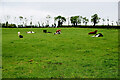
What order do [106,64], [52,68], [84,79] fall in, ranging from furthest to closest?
[106,64]
[52,68]
[84,79]

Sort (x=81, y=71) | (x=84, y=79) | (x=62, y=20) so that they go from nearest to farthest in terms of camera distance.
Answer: (x=84, y=79)
(x=81, y=71)
(x=62, y=20)

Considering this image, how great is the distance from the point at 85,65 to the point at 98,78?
7.29 feet

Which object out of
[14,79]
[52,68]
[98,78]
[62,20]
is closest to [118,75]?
[98,78]

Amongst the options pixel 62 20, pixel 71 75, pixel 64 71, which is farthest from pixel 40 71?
pixel 62 20

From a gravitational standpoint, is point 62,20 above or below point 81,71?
above

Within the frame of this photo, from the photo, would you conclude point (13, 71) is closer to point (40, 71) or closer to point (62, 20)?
point (40, 71)

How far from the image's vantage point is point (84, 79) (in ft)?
22.5

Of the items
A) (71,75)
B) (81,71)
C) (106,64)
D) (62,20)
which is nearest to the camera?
(71,75)

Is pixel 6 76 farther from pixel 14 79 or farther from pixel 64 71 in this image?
pixel 64 71

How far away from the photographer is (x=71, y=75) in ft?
24.3

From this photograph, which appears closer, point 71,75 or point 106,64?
point 71,75

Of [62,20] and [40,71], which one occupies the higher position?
[62,20]

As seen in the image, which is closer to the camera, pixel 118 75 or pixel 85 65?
pixel 118 75

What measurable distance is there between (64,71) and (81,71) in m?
0.97
